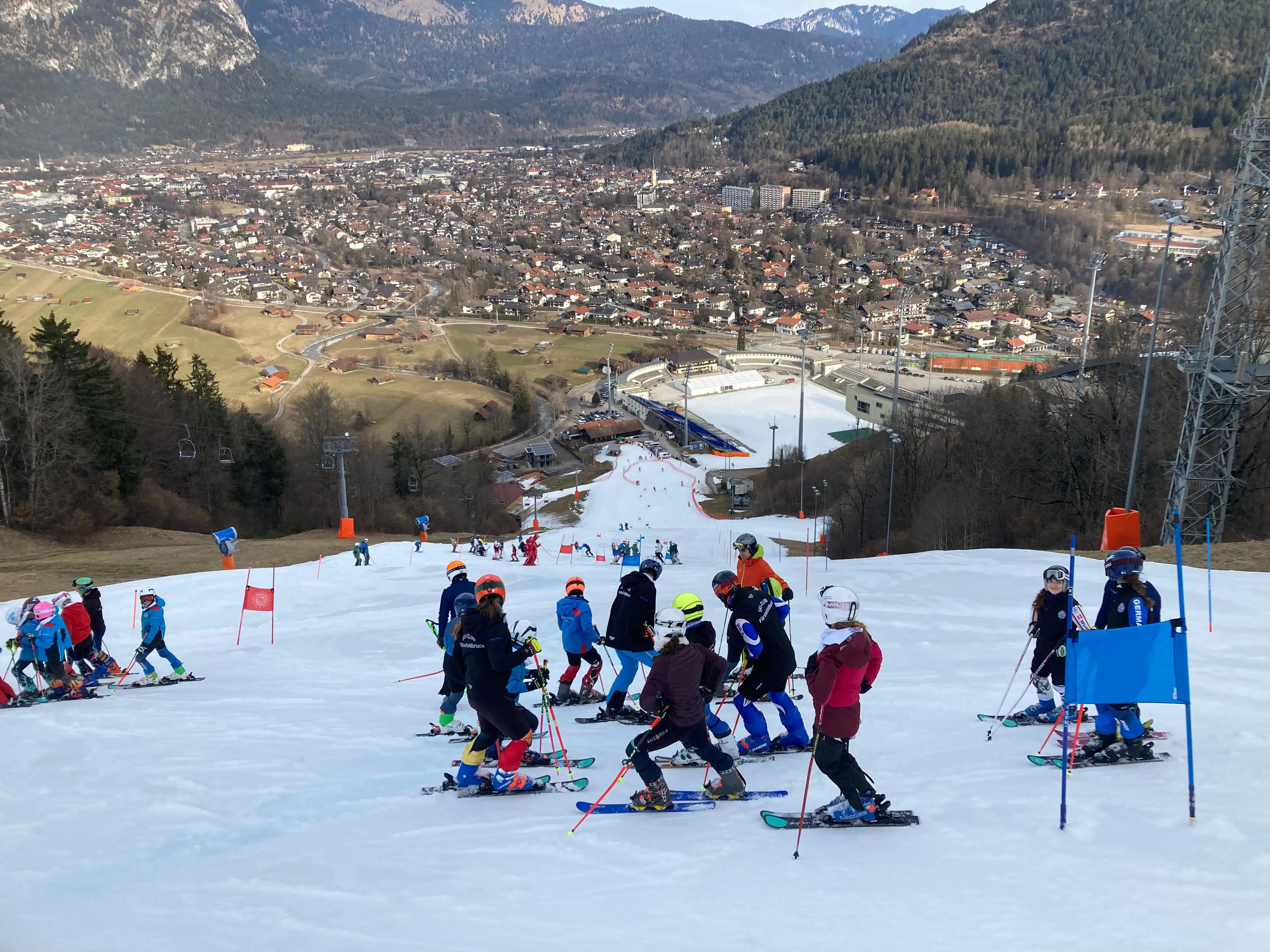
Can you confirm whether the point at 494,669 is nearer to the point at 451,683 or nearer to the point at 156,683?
the point at 451,683

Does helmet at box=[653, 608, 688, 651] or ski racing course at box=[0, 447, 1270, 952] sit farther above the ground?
helmet at box=[653, 608, 688, 651]

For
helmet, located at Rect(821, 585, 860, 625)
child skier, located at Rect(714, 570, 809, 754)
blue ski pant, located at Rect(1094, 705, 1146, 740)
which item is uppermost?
helmet, located at Rect(821, 585, 860, 625)

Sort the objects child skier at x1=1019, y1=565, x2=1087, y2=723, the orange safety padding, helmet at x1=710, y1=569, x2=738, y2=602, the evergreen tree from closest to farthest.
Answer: helmet at x1=710, y1=569, x2=738, y2=602
child skier at x1=1019, y1=565, x2=1087, y2=723
the orange safety padding
the evergreen tree

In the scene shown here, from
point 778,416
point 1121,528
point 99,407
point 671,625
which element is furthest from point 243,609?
point 778,416

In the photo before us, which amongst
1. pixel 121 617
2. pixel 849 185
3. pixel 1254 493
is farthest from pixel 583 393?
pixel 849 185

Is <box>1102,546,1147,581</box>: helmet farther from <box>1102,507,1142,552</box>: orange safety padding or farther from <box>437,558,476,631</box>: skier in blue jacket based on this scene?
<box>437,558,476,631</box>: skier in blue jacket

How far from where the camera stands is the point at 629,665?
24.3 feet

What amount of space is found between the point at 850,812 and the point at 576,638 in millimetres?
3265

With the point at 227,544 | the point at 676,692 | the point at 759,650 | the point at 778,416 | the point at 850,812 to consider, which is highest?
the point at 676,692

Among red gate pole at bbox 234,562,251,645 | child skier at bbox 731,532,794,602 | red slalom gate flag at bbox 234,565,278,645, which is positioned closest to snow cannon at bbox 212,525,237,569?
red gate pole at bbox 234,562,251,645

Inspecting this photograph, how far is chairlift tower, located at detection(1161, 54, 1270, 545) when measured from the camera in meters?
16.3

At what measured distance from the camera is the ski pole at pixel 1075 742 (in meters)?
5.70

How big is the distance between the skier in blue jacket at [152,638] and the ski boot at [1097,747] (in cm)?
927

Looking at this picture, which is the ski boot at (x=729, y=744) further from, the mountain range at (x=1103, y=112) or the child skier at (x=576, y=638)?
the mountain range at (x=1103, y=112)
